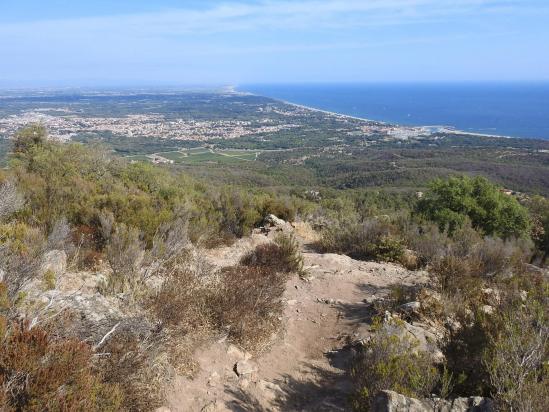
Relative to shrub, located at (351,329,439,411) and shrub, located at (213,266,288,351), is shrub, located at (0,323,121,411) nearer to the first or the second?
shrub, located at (351,329,439,411)

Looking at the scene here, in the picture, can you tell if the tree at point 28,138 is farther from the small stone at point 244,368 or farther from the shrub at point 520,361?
the shrub at point 520,361

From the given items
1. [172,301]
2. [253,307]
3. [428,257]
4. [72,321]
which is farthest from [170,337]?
[428,257]

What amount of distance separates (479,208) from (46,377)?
46.9 ft

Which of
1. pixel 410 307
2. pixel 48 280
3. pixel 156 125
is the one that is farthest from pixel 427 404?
pixel 156 125

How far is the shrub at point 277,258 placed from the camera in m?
7.29

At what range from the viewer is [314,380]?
4.52 m

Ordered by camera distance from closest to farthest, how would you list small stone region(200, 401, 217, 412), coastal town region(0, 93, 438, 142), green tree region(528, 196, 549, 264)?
1. small stone region(200, 401, 217, 412)
2. green tree region(528, 196, 549, 264)
3. coastal town region(0, 93, 438, 142)

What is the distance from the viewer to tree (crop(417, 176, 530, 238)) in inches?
553

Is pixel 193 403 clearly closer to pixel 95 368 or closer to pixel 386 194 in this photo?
pixel 95 368

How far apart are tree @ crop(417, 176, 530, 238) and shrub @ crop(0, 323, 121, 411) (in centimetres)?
1250

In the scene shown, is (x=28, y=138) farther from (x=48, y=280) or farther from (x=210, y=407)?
(x=210, y=407)

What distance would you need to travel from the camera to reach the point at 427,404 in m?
3.02

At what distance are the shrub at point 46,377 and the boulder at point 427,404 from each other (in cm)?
189

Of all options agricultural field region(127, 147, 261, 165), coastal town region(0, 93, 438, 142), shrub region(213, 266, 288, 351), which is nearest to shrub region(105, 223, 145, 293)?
shrub region(213, 266, 288, 351)
